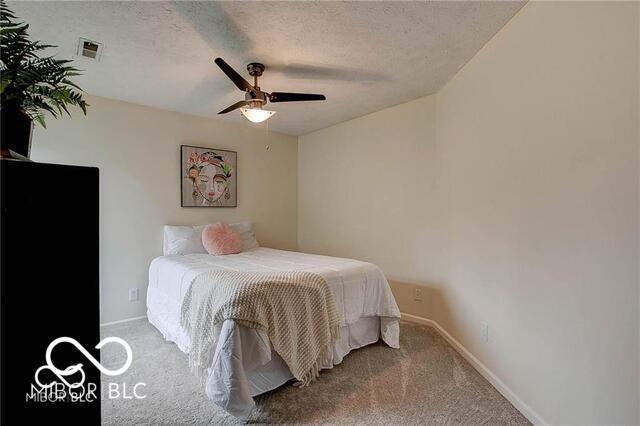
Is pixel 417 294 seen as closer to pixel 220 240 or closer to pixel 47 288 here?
pixel 220 240

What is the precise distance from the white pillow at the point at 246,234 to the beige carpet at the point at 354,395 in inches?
56.7

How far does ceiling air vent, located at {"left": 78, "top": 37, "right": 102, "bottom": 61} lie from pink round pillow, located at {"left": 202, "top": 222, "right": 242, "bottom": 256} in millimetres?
1845

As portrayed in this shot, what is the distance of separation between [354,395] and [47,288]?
70.9 inches

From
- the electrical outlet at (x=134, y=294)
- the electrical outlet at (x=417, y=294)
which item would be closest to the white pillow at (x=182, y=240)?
the electrical outlet at (x=134, y=294)

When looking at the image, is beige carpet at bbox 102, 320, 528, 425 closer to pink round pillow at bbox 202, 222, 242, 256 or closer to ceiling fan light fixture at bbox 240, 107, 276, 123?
pink round pillow at bbox 202, 222, 242, 256

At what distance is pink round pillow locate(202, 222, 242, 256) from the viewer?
333cm

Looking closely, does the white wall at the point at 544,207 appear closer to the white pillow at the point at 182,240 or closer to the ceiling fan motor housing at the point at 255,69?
the ceiling fan motor housing at the point at 255,69

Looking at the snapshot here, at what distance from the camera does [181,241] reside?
3.37 meters

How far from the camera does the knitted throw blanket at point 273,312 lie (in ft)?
5.99

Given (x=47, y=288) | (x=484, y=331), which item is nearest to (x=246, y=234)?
(x=484, y=331)

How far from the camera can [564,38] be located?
1504 millimetres

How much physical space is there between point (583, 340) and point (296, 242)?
3.71 metres

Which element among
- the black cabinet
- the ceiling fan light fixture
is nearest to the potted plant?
the black cabinet

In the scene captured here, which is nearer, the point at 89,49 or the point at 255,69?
the point at 89,49
